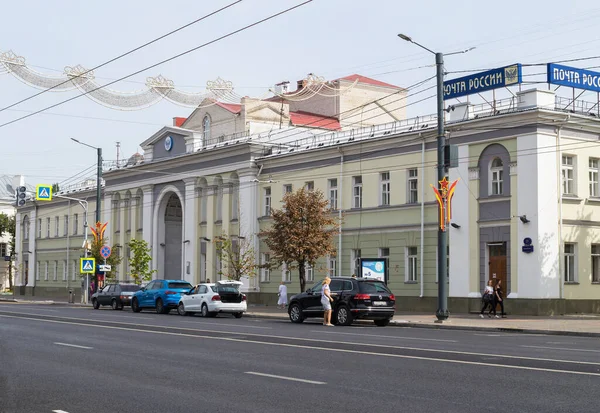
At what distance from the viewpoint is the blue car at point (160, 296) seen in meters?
41.5

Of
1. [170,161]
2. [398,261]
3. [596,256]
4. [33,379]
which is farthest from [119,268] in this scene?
[33,379]

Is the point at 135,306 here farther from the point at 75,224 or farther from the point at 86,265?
the point at 75,224

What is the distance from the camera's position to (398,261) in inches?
1687

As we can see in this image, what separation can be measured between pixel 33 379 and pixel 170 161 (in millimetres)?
46231

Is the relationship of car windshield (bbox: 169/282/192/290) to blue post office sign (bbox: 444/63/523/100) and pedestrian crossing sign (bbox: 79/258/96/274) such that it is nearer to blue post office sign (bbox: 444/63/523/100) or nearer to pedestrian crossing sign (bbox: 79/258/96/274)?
pedestrian crossing sign (bbox: 79/258/96/274)

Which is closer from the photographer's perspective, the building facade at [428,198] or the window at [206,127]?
the building facade at [428,198]

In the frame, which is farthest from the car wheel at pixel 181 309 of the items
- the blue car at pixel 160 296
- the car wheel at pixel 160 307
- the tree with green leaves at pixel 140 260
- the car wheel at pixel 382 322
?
the tree with green leaves at pixel 140 260

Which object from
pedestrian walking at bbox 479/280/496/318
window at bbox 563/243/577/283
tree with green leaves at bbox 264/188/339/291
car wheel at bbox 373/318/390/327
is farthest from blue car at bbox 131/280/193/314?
window at bbox 563/243/577/283

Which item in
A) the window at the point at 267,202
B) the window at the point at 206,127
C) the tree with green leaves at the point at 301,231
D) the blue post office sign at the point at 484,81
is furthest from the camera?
the window at the point at 206,127

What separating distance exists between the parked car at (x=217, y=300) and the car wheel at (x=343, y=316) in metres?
7.87

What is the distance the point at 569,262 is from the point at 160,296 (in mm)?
18089

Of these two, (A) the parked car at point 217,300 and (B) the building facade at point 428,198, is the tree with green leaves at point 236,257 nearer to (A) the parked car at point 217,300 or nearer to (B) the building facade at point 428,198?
(B) the building facade at point 428,198

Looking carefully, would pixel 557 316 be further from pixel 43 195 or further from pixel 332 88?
pixel 43 195

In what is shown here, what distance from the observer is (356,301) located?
30.7 meters
